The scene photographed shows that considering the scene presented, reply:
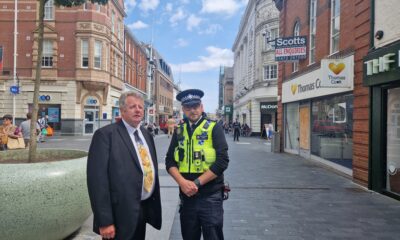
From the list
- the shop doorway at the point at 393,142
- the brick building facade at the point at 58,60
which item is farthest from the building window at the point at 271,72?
the shop doorway at the point at 393,142

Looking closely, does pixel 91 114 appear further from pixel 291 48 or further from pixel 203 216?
pixel 203 216

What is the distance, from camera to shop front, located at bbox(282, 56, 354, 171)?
8594 millimetres

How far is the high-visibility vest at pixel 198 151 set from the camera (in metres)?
3.07

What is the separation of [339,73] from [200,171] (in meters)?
6.59

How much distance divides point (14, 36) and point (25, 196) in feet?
91.7

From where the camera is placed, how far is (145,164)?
2.83 meters

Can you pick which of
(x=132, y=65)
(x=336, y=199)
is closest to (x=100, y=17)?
(x=132, y=65)

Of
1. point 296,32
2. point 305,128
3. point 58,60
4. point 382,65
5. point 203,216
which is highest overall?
point 58,60

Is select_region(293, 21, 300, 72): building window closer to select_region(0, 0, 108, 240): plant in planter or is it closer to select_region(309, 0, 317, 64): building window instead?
select_region(309, 0, 317, 64): building window

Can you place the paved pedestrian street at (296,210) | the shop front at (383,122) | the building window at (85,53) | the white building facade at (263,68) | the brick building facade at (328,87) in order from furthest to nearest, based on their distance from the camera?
the white building facade at (263,68)
the building window at (85,53)
the brick building facade at (328,87)
the shop front at (383,122)
the paved pedestrian street at (296,210)

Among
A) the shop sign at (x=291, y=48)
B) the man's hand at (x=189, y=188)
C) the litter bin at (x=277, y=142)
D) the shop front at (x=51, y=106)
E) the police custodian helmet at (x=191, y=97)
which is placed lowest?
the litter bin at (x=277, y=142)

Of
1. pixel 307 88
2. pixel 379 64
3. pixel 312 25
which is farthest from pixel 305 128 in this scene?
pixel 379 64

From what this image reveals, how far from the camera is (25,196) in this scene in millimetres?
3367

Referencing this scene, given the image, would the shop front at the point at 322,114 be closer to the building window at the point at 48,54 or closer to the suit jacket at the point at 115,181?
the suit jacket at the point at 115,181
